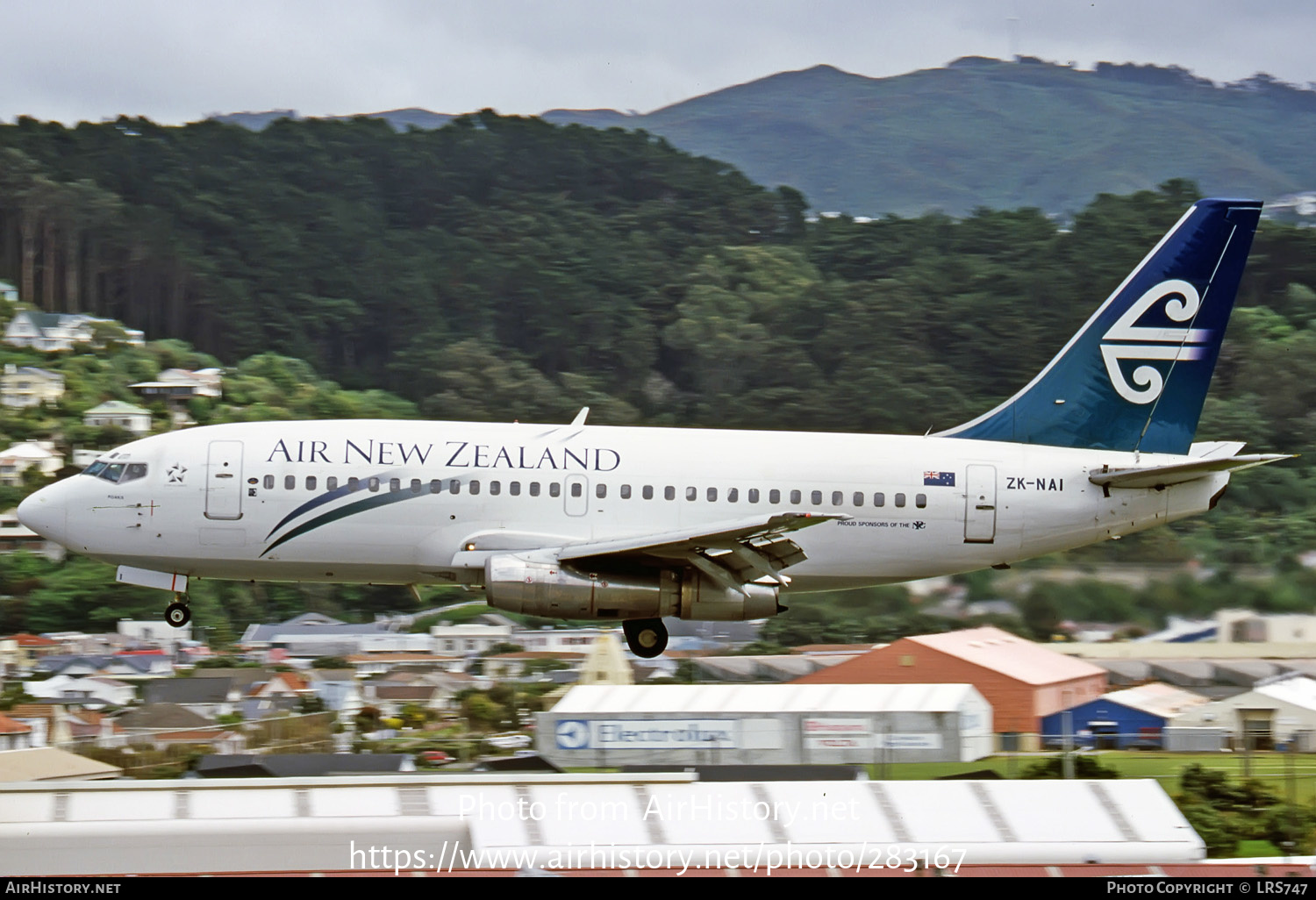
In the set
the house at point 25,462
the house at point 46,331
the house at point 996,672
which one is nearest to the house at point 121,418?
the house at point 25,462

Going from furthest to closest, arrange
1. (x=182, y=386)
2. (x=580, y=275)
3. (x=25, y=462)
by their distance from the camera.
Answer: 1. (x=580, y=275)
2. (x=182, y=386)
3. (x=25, y=462)

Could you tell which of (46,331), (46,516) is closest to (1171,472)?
(46,516)

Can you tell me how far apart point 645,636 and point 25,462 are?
49107 mm

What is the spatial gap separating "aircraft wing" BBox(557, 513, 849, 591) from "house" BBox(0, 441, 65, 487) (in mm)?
48692

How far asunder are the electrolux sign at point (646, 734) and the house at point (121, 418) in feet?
155

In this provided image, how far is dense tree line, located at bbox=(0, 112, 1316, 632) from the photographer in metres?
80.4

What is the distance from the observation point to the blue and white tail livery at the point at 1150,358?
27.8 m

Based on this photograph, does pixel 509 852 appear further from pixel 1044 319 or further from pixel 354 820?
pixel 1044 319

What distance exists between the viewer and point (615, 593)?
82.3 ft

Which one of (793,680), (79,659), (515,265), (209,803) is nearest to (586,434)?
(209,803)

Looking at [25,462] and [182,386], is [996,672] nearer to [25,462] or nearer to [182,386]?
[25,462]

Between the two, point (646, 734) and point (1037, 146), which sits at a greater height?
point (1037, 146)

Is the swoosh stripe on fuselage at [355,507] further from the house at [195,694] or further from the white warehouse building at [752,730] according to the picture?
the house at [195,694]

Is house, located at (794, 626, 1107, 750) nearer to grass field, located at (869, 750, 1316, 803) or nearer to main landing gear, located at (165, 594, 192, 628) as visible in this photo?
grass field, located at (869, 750, 1316, 803)
